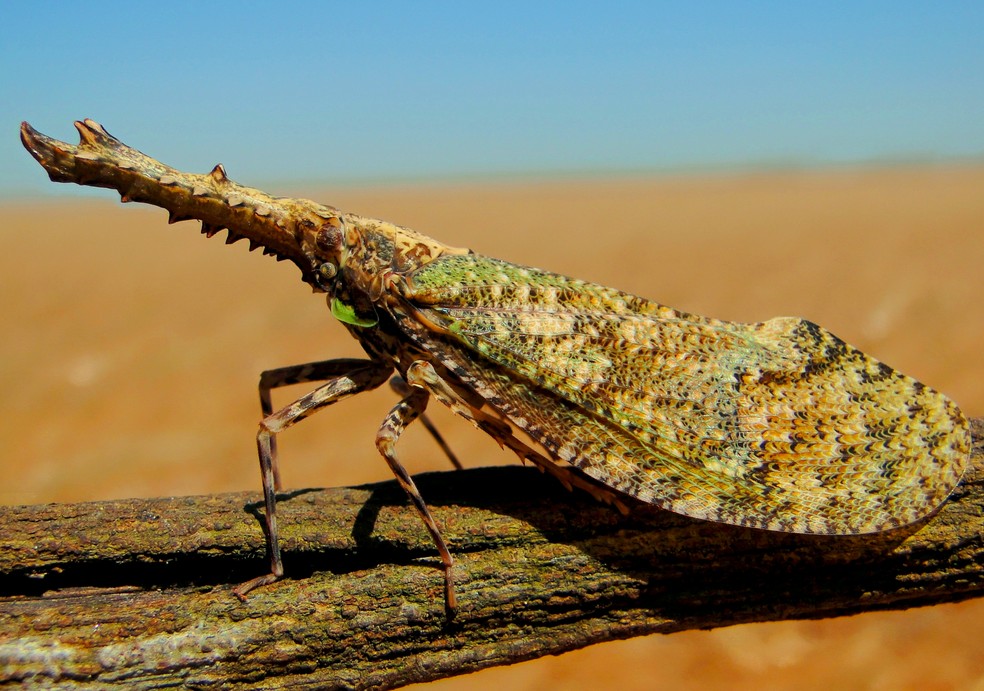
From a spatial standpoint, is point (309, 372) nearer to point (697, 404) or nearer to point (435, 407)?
point (697, 404)

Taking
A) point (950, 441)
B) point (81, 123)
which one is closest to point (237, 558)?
point (81, 123)

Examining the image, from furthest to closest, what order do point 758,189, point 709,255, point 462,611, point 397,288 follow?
point 758,189 < point 709,255 < point 397,288 < point 462,611

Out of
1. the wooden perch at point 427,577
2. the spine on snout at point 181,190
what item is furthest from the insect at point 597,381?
the wooden perch at point 427,577

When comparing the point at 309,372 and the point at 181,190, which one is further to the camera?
the point at 309,372

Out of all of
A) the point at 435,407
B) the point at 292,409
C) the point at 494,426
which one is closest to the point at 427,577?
the point at 494,426

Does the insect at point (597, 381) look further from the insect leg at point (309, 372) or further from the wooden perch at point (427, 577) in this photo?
the wooden perch at point (427, 577)

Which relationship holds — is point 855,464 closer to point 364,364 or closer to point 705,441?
point 705,441

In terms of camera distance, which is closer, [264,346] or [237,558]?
[237,558]
